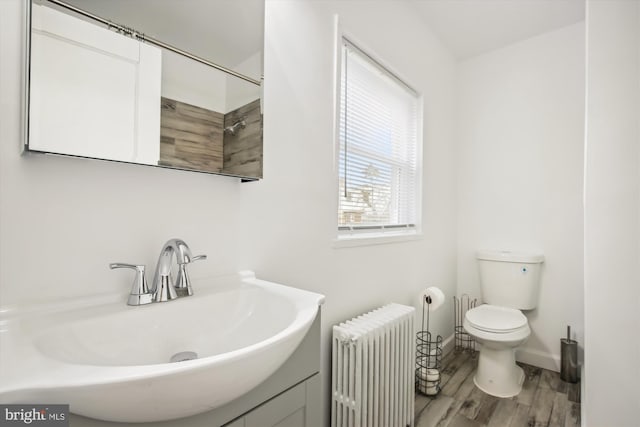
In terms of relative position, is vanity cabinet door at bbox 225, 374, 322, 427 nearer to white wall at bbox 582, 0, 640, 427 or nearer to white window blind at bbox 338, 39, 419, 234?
white window blind at bbox 338, 39, 419, 234

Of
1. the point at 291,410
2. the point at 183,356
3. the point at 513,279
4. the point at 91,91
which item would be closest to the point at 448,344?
the point at 513,279

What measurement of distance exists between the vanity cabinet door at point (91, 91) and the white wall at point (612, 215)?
6.44ft

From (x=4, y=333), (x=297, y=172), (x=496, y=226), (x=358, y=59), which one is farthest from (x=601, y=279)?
(x=4, y=333)

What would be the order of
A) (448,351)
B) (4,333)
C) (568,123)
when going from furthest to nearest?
1. (448,351)
2. (568,123)
3. (4,333)

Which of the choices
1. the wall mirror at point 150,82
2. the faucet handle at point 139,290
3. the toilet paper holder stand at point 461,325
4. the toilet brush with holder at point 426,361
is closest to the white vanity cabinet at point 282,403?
the faucet handle at point 139,290

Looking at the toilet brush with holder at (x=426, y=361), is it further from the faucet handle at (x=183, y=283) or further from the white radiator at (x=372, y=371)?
the faucet handle at (x=183, y=283)

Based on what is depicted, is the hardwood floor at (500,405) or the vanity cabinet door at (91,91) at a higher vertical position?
the vanity cabinet door at (91,91)

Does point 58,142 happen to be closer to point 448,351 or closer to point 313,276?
point 313,276

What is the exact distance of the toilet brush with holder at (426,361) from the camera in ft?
6.41

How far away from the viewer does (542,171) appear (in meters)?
2.47

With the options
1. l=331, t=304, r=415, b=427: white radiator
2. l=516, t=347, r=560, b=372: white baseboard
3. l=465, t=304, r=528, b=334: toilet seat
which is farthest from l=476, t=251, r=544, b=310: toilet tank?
l=331, t=304, r=415, b=427: white radiator

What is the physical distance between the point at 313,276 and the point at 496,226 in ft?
6.57

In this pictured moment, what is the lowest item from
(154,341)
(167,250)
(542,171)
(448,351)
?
(448,351)

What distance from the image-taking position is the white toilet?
1.96 meters
